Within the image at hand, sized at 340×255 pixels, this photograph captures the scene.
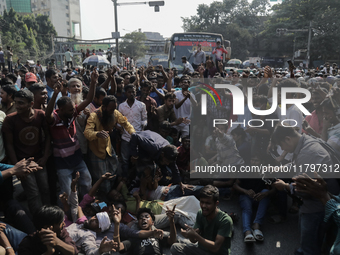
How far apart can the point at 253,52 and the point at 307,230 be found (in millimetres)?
53398

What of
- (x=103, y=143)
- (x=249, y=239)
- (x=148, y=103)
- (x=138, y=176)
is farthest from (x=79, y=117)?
(x=249, y=239)

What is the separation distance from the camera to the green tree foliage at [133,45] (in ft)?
195

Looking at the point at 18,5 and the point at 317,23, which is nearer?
the point at 317,23

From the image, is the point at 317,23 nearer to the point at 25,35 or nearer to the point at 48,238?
the point at 25,35

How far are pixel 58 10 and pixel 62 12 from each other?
140 cm

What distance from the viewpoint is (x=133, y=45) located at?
59.6m

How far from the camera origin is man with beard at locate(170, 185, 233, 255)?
2.87 m

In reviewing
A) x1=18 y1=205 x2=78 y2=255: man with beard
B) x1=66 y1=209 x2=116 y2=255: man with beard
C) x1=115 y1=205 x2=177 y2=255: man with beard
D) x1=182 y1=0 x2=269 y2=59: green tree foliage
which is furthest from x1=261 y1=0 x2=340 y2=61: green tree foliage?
x1=18 y1=205 x2=78 y2=255: man with beard

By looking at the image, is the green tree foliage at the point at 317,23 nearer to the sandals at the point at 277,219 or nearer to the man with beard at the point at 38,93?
the sandals at the point at 277,219

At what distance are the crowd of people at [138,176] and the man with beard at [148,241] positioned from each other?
0.01 m

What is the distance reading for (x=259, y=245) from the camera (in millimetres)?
3736

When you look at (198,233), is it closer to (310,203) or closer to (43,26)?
(310,203)

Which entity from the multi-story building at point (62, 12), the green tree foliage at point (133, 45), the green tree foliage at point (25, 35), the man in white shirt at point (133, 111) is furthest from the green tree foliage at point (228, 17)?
the man in white shirt at point (133, 111)

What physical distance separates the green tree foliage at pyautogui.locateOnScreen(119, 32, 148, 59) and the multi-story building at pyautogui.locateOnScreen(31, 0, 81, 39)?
96.8ft
